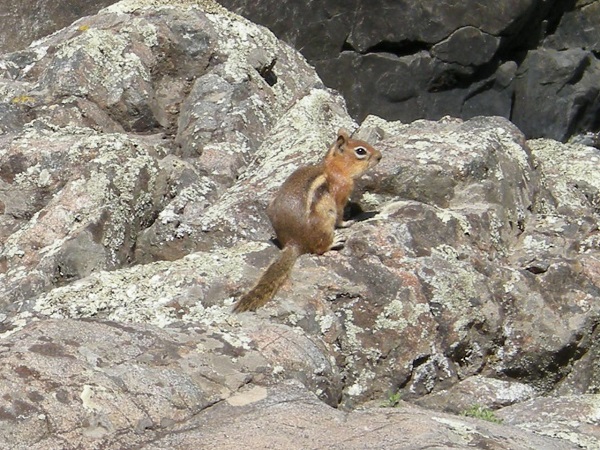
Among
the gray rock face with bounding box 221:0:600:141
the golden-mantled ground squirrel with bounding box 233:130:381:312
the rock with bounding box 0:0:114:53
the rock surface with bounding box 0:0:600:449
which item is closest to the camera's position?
the rock surface with bounding box 0:0:600:449

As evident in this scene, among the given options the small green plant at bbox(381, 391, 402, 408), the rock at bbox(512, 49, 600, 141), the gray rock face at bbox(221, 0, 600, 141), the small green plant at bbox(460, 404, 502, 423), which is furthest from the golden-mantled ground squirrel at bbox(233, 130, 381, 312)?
the rock at bbox(512, 49, 600, 141)

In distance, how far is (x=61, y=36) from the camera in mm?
7805

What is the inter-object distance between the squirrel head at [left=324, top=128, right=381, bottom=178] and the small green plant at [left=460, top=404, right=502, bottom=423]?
1.88 metres

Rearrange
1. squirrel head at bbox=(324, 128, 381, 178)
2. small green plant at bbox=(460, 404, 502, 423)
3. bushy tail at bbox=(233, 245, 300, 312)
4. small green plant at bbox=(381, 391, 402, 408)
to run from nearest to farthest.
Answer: small green plant at bbox=(460, 404, 502, 423) < small green plant at bbox=(381, 391, 402, 408) < bushy tail at bbox=(233, 245, 300, 312) < squirrel head at bbox=(324, 128, 381, 178)

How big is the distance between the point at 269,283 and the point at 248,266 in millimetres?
370

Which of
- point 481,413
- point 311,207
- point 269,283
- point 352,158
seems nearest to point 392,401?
point 481,413

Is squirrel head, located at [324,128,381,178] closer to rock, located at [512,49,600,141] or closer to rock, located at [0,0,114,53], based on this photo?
rock, located at [0,0,114,53]

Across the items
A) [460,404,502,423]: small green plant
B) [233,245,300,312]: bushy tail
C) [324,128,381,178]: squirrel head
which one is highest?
[324,128,381,178]: squirrel head

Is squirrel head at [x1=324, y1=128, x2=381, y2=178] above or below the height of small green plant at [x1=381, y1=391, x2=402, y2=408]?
above

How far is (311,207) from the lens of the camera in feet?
19.6

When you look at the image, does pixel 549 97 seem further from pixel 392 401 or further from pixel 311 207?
pixel 392 401

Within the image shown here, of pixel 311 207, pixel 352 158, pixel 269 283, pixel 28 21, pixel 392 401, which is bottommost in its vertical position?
pixel 392 401

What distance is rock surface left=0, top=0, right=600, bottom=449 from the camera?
381 centimetres

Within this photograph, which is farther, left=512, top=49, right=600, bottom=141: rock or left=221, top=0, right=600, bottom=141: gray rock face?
left=512, top=49, right=600, bottom=141: rock
